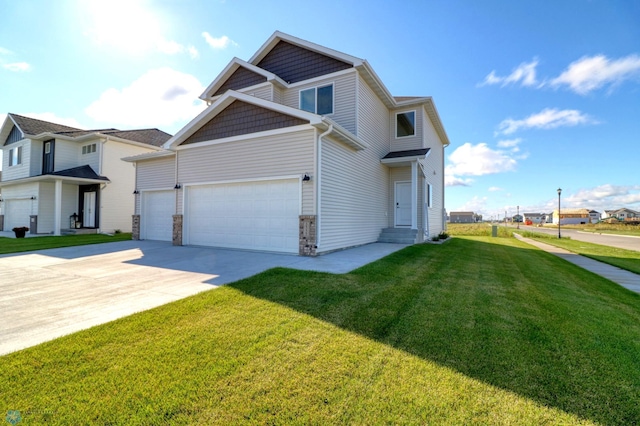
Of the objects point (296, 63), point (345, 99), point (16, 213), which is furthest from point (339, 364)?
point (16, 213)

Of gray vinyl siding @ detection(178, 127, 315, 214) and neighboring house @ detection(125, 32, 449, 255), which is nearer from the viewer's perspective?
gray vinyl siding @ detection(178, 127, 315, 214)

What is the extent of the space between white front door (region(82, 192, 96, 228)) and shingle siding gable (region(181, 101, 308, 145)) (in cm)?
1122

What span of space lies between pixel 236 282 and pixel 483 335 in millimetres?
4109

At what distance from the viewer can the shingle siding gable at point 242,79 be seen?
12.7m

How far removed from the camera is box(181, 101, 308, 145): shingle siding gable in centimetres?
880

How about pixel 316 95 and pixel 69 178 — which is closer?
pixel 316 95

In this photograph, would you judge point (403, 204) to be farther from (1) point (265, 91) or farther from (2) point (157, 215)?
(2) point (157, 215)

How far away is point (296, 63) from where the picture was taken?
484 inches

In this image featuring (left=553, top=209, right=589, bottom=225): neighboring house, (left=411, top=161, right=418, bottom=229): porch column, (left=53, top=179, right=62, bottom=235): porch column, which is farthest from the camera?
(left=553, top=209, right=589, bottom=225): neighboring house

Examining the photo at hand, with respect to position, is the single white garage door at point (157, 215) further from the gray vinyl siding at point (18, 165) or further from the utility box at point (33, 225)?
the gray vinyl siding at point (18, 165)

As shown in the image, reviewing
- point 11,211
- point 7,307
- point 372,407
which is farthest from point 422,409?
point 11,211

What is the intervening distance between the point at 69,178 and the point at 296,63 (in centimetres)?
1422

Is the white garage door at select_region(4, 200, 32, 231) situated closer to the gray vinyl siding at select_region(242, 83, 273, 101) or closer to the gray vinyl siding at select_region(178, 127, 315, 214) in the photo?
the gray vinyl siding at select_region(178, 127, 315, 214)

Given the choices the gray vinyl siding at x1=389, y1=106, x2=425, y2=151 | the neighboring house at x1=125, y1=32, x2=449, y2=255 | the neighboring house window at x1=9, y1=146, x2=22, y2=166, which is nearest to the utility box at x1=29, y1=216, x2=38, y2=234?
the neighboring house window at x1=9, y1=146, x2=22, y2=166
